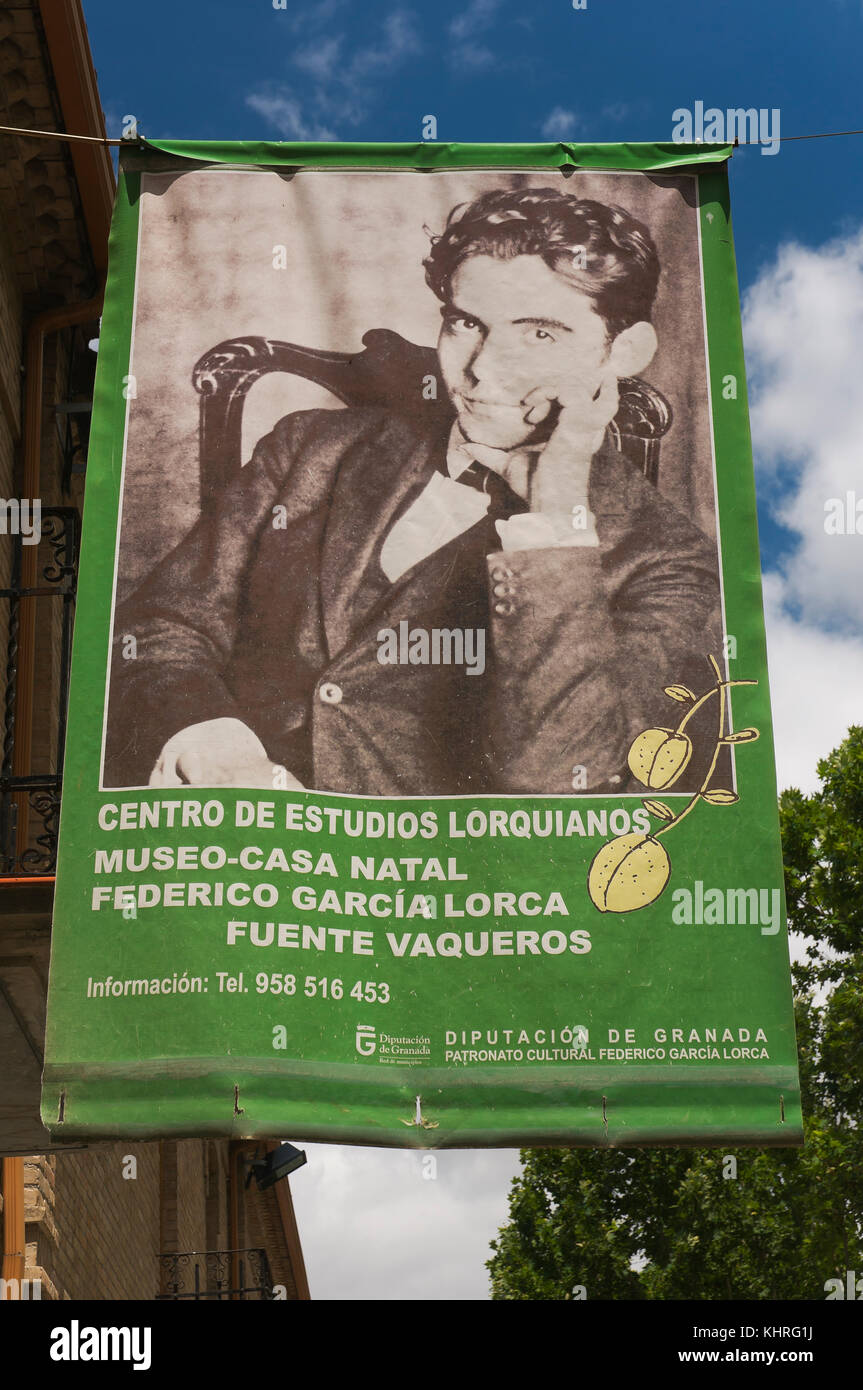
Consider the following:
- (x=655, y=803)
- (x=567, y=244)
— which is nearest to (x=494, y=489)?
(x=567, y=244)

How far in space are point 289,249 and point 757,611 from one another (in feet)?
8.70

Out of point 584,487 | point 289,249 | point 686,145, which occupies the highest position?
point 686,145

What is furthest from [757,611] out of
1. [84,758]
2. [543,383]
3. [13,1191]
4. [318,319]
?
[13,1191]

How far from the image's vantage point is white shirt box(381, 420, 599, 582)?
21.4 ft

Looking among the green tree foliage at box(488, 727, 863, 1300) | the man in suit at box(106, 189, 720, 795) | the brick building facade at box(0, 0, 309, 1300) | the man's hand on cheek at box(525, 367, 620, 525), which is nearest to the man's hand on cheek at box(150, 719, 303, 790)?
the man in suit at box(106, 189, 720, 795)

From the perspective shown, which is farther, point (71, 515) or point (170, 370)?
point (71, 515)

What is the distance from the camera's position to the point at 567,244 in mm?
7129

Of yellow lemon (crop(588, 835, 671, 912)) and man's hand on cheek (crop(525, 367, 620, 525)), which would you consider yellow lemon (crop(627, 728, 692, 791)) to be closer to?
yellow lemon (crop(588, 835, 671, 912))

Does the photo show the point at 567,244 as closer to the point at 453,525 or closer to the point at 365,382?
the point at 365,382

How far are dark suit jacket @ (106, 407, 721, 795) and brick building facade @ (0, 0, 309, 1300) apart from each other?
4.14 ft

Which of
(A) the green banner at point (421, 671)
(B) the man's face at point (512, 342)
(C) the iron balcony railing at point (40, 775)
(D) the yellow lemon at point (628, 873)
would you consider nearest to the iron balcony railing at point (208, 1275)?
(C) the iron balcony railing at point (40, 775)

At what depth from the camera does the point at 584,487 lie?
264 inches

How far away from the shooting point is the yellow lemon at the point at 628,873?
5.91 m

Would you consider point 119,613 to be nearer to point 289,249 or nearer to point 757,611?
point 289,249
